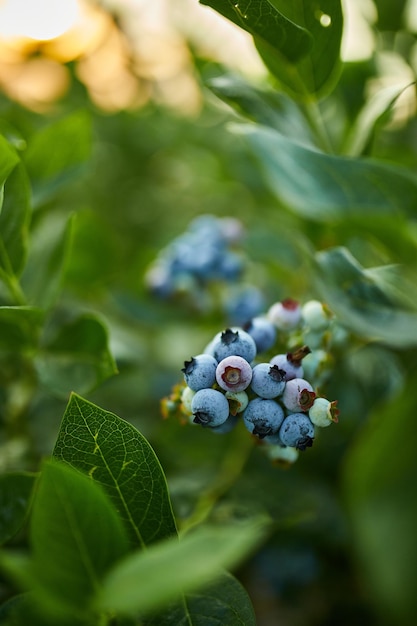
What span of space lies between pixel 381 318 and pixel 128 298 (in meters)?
0.57

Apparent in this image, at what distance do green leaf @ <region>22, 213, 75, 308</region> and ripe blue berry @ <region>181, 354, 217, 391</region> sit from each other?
27 cm

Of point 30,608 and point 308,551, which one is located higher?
point 30,608

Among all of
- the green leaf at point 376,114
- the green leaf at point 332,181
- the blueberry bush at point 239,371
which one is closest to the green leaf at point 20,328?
the blueberry bush at point 239,371

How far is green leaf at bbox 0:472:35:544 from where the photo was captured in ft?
2.41

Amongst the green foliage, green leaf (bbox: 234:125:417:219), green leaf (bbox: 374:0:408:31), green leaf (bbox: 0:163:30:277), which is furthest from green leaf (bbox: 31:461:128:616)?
green leaf (bbox: 374:0:408:31)

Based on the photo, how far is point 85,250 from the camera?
116 centimetres

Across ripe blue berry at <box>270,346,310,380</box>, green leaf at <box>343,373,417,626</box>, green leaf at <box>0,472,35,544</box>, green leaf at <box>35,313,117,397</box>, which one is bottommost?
green leaf at <box>343,373,417,626</box>

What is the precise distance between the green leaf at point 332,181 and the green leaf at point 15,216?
11.4 inches

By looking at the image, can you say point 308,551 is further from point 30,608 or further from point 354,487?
point 30,608

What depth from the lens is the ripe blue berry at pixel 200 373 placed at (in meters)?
0.67

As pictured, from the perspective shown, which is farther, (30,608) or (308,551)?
(308,551)

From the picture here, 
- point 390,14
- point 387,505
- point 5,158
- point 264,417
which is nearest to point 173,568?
point 264,417

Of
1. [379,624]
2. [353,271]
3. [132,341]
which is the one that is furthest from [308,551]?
[353,271]

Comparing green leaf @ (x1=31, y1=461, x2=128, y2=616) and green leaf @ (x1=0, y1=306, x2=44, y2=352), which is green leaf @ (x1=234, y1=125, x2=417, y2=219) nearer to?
green leaf @ (x1=0, y1=306, x2=44, y2=352)
